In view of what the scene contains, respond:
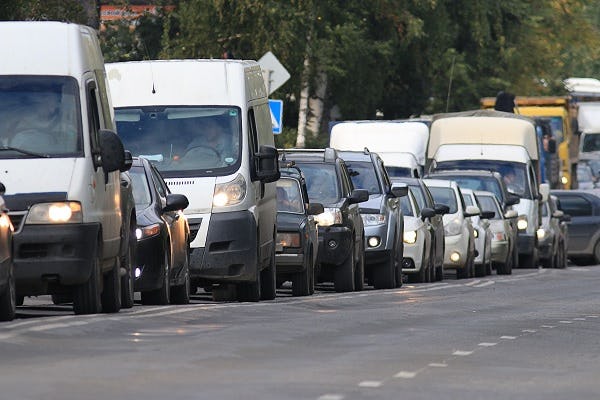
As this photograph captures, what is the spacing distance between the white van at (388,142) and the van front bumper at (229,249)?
68.9 feet

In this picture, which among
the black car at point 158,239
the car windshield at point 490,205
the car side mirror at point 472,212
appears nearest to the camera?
the black car at point 158,239

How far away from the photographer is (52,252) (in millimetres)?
15883

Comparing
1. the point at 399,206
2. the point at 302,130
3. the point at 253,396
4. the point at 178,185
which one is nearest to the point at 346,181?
the point at 399,206

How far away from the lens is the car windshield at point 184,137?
70.2 ft

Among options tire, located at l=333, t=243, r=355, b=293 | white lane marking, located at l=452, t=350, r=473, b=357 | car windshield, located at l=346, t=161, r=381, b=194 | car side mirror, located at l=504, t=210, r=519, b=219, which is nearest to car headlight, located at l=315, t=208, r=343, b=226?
tire, located at l=333, t=243, r=355, b=293

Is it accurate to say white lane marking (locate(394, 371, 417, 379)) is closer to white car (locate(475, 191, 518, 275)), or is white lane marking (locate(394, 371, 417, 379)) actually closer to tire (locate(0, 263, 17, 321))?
tire (locate(0, 263, 17, 321))

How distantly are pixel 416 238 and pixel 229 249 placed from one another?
34.0ft

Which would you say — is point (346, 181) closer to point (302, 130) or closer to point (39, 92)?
point (39, 92)

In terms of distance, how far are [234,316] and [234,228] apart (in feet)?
13.6

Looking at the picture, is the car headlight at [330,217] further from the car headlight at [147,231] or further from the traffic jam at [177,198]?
the car headlight at [147,231]

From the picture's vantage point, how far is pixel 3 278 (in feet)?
48.5

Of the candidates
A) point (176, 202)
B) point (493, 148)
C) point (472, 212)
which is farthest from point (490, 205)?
point (176, 202)

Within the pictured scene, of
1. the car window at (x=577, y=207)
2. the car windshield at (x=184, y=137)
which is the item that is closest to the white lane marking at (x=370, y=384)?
the car windshield at (x=184, y=137)

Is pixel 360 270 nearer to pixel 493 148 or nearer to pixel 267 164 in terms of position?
pixel 267 164
